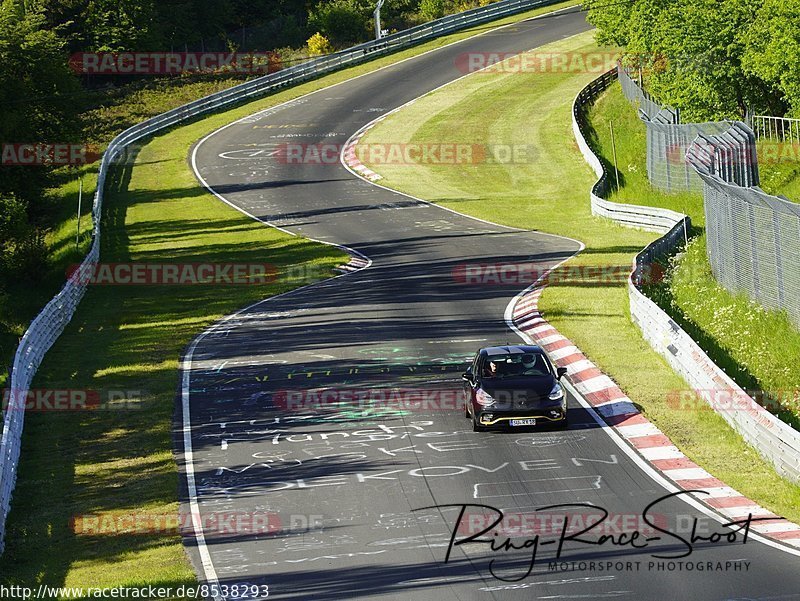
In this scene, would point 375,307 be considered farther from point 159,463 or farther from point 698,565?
point 698,565

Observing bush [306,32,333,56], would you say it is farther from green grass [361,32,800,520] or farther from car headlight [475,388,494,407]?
car headlight [475,388,494,407]

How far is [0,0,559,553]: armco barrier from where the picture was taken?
21922 mm

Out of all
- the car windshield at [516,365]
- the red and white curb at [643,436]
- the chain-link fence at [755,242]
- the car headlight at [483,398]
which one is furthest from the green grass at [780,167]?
the car headlight at [483,398]

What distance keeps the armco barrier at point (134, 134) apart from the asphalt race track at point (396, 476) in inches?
123

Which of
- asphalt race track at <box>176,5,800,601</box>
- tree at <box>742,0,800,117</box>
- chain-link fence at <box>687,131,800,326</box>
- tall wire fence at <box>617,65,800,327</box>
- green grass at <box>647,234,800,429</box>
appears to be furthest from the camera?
tree at <box>742,0,800,117</box>

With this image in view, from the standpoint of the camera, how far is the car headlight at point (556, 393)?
21172mm

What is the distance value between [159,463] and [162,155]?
48.5m

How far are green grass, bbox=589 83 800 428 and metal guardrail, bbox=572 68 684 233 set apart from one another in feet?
4.12

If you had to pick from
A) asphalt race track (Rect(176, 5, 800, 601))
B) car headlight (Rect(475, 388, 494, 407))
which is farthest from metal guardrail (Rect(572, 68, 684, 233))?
car headlight (Rect(475, 388, 494, 407))

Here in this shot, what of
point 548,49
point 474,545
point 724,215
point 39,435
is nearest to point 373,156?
point 548,49

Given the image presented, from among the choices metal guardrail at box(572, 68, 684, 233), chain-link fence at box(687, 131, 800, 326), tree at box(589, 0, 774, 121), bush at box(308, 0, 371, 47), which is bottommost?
metal guardrail at box(572, 68, 684, 233)

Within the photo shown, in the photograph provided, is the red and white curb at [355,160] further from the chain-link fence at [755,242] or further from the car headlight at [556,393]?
the car headlight at [556,393]

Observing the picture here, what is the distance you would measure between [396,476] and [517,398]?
307cm

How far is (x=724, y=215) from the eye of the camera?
95.3 ft
